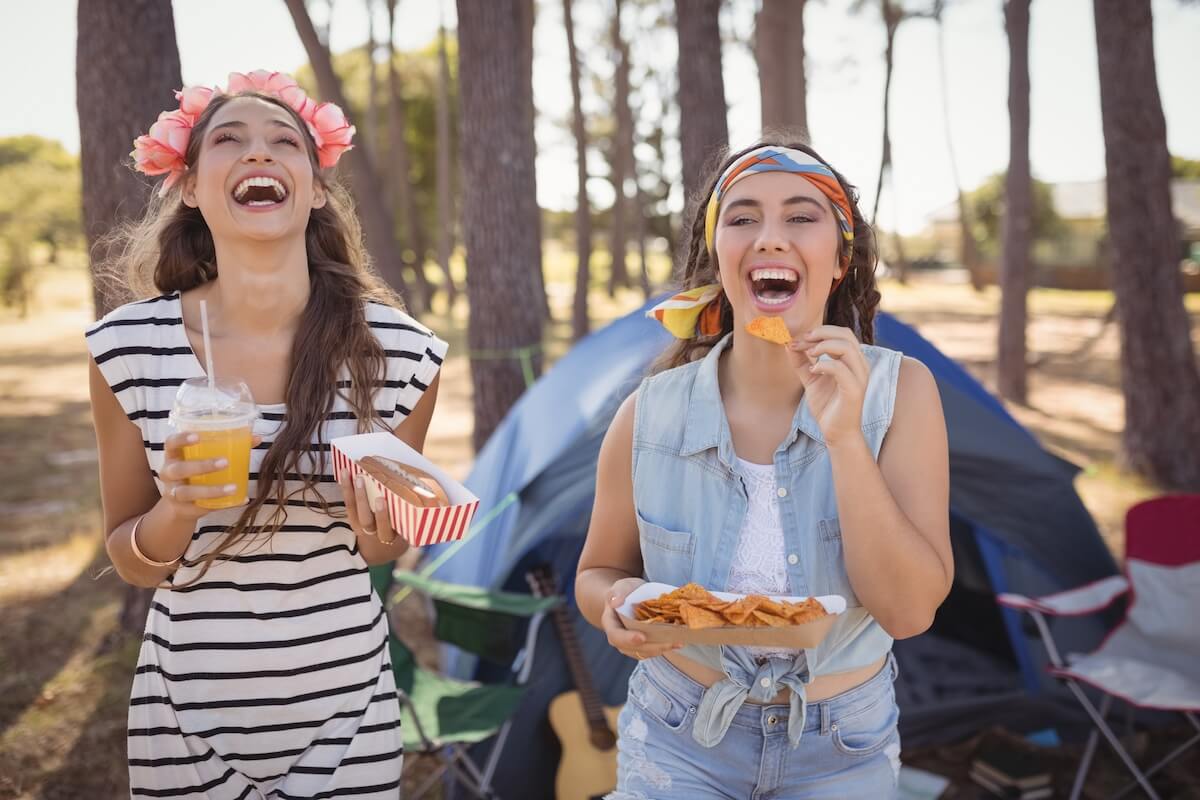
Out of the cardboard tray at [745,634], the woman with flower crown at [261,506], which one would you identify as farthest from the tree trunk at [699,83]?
the cardboard tray at [745,634]

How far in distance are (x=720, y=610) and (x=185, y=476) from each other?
0.94 metres

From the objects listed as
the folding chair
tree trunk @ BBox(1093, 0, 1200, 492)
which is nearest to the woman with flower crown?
the folding chair

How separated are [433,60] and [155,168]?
95.4 ft

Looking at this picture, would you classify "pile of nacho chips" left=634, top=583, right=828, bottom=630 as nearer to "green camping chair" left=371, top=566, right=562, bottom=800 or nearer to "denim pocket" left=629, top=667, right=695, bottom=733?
"denim pocket" left=629, top=667, right=695, bottom=733

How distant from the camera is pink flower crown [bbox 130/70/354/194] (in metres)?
2.03

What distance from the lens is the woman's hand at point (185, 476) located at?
1.64 m

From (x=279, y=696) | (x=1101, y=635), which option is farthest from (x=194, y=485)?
(x=1101, y=635)

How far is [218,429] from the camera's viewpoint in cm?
167

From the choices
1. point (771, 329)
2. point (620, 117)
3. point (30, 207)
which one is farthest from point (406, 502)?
point (30, 207)

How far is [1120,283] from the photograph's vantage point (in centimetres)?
720

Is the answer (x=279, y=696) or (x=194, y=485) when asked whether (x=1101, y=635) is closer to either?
(x=279, y=696)

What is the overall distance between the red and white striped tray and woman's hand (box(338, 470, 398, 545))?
1 centimetres

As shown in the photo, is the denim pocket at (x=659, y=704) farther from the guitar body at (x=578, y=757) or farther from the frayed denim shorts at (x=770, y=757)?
the guitar body at (x=578, y=757)

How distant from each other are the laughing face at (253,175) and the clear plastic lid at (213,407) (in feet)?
1.10
